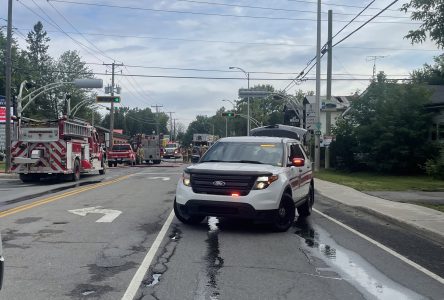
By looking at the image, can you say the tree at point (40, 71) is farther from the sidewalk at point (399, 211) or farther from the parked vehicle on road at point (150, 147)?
the sidewalk at point (399, 211)

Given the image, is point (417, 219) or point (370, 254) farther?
point (417, 219)

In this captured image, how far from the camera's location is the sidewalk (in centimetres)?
1048

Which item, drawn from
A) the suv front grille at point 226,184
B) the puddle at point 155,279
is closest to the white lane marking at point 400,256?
the suv front grille at point 226,184

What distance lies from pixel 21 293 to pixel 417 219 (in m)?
8.88

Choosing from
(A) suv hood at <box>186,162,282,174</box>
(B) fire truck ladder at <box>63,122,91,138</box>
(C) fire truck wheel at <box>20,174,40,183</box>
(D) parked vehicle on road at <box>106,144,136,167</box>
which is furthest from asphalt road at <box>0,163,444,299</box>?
(D) parked vehicle on road at <box>106,144,136,167</box>

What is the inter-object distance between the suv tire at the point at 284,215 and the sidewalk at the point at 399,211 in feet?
8.98

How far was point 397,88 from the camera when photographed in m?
31.0

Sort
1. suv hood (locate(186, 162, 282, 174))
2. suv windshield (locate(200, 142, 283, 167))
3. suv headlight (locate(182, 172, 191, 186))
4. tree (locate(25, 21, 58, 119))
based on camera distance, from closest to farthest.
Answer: suv hood (locate(186, 162, 282, 174)), suv headlight (locate(182, 172, 191, 186)), suv windshield (locate(200, 142, 283, 167)), tree (locate(25, 21, 58, 119))

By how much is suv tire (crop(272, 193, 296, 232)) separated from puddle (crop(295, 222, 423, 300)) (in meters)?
0.30

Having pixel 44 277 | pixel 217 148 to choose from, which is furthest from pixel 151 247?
pixel 217 148

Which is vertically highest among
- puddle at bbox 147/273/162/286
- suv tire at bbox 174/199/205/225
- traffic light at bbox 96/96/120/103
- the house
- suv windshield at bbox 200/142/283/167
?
traffic light at bbox 96/96/120/103

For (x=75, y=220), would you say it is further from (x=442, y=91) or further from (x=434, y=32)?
(x=442, y=91)

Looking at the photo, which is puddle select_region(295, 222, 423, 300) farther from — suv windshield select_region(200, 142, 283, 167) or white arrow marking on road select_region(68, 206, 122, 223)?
white arrow marking on road select_region(68, 206, 122, 223)

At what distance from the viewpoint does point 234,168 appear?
9.47 metres
